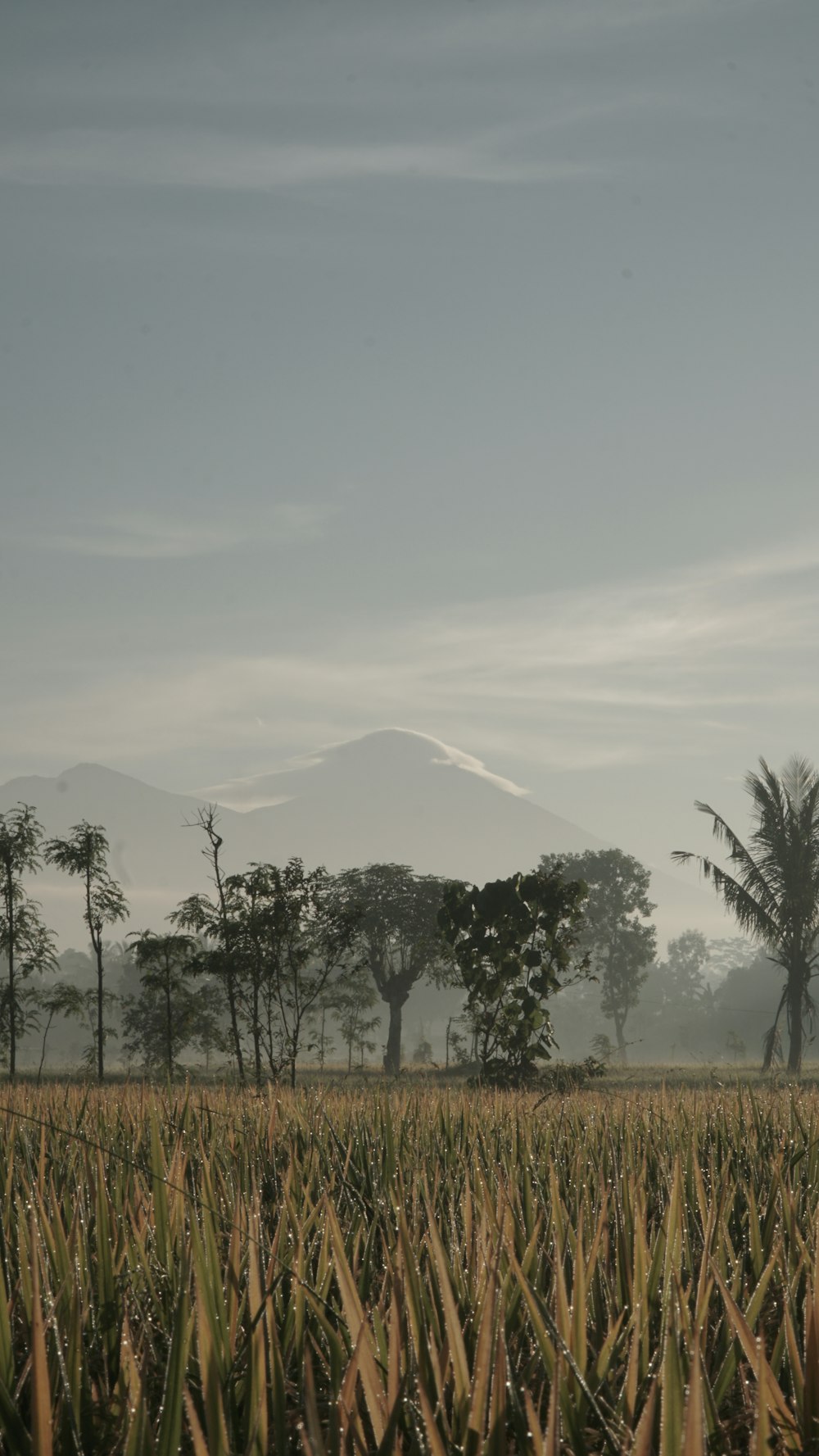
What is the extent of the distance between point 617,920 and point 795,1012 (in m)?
37.9

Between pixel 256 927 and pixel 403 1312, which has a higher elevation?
pixel 256 927

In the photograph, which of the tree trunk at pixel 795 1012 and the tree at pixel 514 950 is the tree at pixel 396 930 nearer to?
the tree trunk at pixel 795 1012

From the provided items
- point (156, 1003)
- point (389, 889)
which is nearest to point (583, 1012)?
point (389, 889)

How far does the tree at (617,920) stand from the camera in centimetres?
6656

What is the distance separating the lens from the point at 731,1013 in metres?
89.4

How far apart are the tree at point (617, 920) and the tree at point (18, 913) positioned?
139ft

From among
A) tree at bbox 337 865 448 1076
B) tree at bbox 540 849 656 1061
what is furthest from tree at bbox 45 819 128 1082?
tree at bbox 540 849 656 1061

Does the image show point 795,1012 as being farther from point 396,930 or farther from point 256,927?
point 396,930

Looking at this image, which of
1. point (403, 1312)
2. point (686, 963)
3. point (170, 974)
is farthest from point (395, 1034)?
point (686, 963)

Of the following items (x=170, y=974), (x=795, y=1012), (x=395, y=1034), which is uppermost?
(x=170, y=974)

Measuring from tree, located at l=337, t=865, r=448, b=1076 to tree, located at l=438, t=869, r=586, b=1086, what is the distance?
28.1m

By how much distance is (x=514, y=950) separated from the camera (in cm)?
1997

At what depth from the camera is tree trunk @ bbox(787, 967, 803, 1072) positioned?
1149 inches

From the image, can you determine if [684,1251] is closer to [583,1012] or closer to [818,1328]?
[818,1328]
